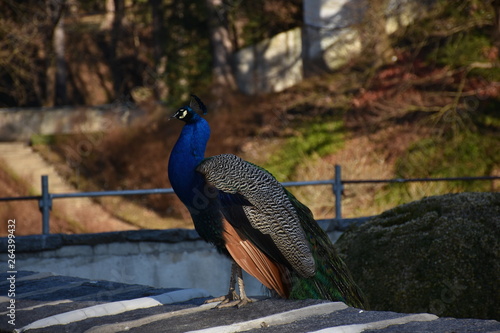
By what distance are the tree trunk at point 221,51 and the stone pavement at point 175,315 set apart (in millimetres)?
13697

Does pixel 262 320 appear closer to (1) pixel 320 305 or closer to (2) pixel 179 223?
(1) pixel 320 305

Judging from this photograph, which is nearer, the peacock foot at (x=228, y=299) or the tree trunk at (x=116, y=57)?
the peacock foot at (x=228, y=299)

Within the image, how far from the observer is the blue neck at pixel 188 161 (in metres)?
3.98

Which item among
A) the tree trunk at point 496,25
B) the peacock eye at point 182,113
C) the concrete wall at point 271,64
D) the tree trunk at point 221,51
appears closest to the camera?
the peacock eye at point 182,113

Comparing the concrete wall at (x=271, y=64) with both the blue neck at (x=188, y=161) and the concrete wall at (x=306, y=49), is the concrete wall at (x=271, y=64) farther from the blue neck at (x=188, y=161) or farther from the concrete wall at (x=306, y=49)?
the blue neck at (x=188, y=161)

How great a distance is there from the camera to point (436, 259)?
5.03 m

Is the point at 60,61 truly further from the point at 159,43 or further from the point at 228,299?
the point at 228,299

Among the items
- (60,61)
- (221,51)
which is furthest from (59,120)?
(221,51)

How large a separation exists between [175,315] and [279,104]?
→ 1286cm

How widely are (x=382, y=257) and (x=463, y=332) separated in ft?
7.20

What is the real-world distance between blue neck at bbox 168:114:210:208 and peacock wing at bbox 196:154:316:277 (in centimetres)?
6

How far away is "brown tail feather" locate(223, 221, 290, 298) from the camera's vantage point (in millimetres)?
3861

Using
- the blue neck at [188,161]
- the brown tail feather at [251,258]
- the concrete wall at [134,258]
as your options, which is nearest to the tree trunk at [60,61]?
the concrete wall at [134,258]

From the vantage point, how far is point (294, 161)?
14367mm
